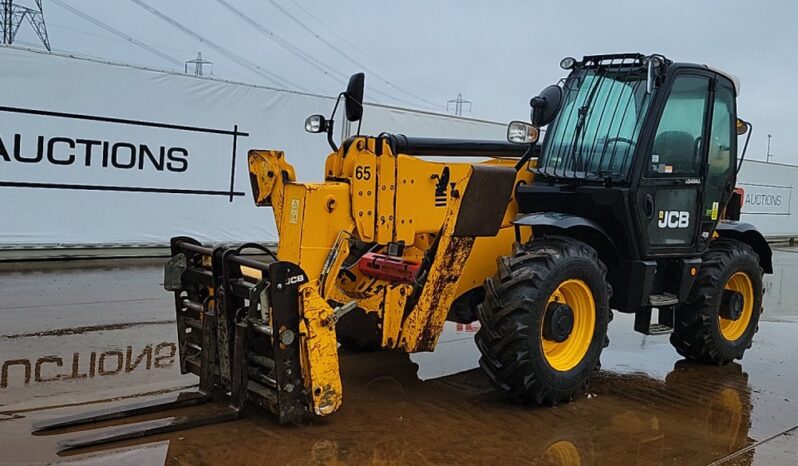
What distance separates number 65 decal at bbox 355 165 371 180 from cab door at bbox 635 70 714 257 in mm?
2021

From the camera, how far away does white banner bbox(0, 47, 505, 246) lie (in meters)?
10.4

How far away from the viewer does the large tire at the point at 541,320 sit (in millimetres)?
4828

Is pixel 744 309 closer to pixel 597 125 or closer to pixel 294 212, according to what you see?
pixel 597 125

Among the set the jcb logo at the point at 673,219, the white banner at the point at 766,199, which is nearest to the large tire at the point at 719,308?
the jcb logo at the point at 673,219

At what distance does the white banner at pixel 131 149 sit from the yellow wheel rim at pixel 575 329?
7906 mm

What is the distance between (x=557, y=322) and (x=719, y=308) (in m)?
2.19

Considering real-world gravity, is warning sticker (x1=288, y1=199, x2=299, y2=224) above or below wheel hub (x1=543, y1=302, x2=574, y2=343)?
above

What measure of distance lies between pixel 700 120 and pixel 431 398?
2995mm

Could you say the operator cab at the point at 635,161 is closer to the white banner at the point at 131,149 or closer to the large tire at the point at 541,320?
the large tire at the point at 541,320

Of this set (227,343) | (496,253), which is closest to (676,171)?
(496,253)

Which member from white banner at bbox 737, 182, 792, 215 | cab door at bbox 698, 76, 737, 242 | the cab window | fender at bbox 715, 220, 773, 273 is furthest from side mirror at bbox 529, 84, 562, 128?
white banner at bbox 737, 182, 792, 215

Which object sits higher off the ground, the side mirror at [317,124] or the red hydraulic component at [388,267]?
the side mirror at [317,124]

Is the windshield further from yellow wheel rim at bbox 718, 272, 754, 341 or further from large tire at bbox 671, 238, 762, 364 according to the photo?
yellow wheel rim at bbox 718, 272, 754, 341

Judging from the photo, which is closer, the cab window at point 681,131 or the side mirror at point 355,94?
the side mirror at point 355,94
